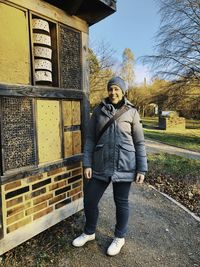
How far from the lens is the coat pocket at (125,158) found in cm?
260

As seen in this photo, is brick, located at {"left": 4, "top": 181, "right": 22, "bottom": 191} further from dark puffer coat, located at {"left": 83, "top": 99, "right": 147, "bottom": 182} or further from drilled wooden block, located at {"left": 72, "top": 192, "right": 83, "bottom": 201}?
drilled wooden block, located at {"left": 72, "top": 192, "right": 83, "bottom": 201}

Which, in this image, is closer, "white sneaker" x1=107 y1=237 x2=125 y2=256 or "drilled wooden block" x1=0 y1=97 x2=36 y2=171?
"drilled wooden block" x1=0 y1=97 x2=36 y2=171

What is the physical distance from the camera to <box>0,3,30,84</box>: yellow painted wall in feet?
8.04

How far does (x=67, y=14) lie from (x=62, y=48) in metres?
0.41

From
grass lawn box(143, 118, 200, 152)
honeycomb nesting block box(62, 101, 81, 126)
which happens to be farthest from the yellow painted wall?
grass lawn box(143, 118, 200, 152)

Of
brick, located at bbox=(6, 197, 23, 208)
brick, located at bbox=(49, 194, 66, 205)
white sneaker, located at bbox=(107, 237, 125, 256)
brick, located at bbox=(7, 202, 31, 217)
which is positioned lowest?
white sneaker, located at bbox=(107, 237, 125, 256)

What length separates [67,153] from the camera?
3.21 m

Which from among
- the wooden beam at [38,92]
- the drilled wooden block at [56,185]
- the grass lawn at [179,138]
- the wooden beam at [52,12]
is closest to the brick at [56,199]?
the drilled wooden block at [56,185]

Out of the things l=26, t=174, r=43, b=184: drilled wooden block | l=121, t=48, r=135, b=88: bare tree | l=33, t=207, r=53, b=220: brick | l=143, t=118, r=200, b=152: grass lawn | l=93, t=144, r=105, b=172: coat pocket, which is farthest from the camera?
l=121, t=48, r=135, b=88: bare tree

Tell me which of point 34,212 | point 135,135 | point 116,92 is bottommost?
point 34,212

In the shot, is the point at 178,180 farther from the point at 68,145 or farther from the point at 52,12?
the point at 52,12

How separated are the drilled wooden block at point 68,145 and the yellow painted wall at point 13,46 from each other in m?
0.83

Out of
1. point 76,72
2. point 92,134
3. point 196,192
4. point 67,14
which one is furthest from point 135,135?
point 196,192

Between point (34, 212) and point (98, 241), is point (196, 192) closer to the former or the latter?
point (98, 241)
